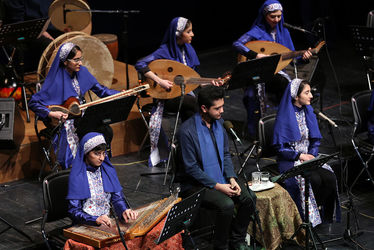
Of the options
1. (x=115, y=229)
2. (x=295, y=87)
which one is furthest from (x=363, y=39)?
(x=115, y=229)

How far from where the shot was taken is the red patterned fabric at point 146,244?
515 centimetres

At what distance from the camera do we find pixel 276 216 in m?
6.32

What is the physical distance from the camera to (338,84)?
404 inches

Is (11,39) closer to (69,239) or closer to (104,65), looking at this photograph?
(104,65)

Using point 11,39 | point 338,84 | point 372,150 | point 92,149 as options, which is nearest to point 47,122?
point 11,39

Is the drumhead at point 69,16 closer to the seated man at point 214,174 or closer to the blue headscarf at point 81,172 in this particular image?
the seated man at point 214,174

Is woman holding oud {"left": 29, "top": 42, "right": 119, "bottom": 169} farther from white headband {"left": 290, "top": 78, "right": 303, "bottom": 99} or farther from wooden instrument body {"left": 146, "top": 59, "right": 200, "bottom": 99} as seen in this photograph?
Answer: white headband {"left": 290, "top": 78, "right": 303, "bottom": 99}

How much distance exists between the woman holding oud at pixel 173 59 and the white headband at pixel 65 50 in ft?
3.41

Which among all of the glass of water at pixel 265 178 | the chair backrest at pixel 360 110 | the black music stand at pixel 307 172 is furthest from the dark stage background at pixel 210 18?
the black music stand at pixel 307 172

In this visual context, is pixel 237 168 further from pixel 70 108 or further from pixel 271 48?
pixel 70 108

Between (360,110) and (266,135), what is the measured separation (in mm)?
1368

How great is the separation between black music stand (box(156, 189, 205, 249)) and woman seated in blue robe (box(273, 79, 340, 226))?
5.54 ft

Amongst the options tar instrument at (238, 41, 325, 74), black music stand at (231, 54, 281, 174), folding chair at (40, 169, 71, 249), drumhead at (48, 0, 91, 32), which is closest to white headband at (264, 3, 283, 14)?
tar instrument at (238, 41, 325, 74)

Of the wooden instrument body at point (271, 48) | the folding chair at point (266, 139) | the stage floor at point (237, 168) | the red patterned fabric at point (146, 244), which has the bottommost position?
the stage floor at point (237, 168)
